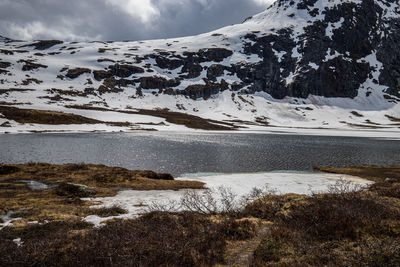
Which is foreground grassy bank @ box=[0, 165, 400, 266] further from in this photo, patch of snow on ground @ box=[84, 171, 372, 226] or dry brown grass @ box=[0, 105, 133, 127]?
dry brown grass @ box=[0, 105, 133, 127]

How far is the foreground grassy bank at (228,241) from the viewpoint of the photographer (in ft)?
18.3

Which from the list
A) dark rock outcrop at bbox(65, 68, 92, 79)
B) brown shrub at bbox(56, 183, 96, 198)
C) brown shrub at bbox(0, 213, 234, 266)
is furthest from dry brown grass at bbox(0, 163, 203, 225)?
dark rock outcrop at bbox(65, 68, 92, 79)

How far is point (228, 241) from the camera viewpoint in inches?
280

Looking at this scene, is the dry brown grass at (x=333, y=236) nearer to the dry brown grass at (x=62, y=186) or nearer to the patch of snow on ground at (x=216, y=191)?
the patch of snow on ground at (x=216, y=191)

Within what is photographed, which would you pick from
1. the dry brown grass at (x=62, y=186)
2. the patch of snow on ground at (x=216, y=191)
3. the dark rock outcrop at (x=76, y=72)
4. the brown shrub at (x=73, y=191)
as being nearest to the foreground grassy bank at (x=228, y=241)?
the dry brown grass at (x=62, y=186)

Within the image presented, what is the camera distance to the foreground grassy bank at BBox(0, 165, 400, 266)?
5.57 metres

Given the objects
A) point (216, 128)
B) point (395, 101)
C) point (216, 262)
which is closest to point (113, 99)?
point (216, 128)

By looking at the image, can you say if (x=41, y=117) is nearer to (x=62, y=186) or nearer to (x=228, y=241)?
(x=62, y=186)

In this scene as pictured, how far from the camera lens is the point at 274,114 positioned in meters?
168

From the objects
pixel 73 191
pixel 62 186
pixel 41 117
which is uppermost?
pixel 41 117

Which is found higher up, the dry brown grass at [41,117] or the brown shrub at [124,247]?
the dry brown grass at [41,117]

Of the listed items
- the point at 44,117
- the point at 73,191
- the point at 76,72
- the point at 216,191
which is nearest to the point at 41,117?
the point at 44,117

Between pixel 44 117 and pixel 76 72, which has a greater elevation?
pixel 76 72

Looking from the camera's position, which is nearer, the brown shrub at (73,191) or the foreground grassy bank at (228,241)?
the foreground grassy bank at (228,241)
